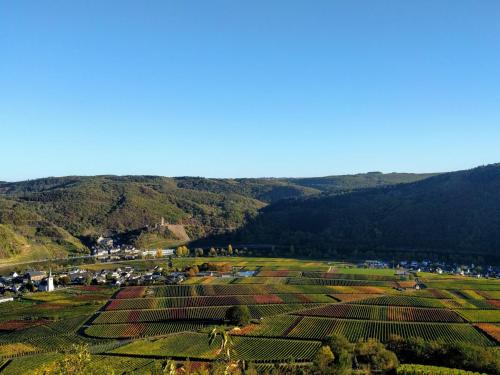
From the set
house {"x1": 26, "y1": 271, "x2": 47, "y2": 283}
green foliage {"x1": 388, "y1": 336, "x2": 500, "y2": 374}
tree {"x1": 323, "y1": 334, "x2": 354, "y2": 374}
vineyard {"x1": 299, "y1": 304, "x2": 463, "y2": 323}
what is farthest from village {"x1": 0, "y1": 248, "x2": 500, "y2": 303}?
→ tree {"x1": 323, "y1": 334, "x2": 354, "y2": 374}

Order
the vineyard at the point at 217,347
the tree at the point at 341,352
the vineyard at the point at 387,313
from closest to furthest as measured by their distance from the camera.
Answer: the tree at the point at 341,352 → the vineyard at the point at 217,347 → the vineyard at the point at 387,313

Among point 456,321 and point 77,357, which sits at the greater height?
point 77,357

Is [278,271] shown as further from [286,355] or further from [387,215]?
[387,215]

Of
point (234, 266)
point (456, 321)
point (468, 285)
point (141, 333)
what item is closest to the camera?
point (141, 333)

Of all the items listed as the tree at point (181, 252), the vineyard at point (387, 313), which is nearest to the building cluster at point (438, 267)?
the vineyard at point (387, 313)

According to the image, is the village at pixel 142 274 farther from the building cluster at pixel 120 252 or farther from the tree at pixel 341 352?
the tree at pixel 341 352

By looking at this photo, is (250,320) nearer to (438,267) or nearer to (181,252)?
(438,267)

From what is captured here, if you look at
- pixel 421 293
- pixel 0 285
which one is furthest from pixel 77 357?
pixel 0 285
